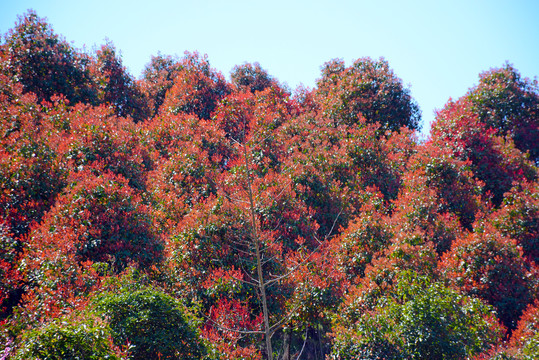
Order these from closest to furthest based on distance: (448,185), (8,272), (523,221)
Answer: (8,272) < (523,221) < (448,185)

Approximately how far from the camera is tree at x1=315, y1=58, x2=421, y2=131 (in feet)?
78.6

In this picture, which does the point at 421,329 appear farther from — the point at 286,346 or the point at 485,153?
the point at 485,153

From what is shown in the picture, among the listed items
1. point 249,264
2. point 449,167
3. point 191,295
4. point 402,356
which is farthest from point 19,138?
point 449,167

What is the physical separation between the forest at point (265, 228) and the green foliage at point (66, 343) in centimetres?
3

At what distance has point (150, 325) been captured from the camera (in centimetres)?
927

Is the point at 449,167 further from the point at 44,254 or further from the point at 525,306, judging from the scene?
the point at 44,254

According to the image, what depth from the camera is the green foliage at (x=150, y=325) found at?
9.04 m

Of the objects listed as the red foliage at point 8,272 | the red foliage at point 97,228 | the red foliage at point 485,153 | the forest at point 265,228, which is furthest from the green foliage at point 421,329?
the red foliage at point 8,272

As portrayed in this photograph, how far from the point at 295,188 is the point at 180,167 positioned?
5.26 meters

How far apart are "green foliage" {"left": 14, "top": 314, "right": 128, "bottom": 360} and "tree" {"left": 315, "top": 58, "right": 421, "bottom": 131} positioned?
18866mm

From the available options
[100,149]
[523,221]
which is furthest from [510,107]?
[100,149]

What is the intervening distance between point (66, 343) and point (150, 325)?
237 cm

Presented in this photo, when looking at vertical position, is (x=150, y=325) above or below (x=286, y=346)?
below

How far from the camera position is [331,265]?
14.2 metres
